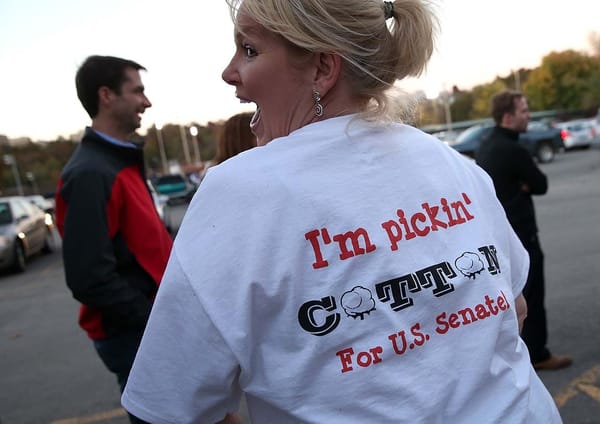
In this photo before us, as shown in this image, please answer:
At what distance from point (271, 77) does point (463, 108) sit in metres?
85.0

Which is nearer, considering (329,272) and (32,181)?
(329,272)

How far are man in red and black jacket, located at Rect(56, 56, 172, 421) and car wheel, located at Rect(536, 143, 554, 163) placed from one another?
21.8m

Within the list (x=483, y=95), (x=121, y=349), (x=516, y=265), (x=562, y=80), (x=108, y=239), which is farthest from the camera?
(x=483, y=95)

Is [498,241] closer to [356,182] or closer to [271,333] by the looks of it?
[356,182]

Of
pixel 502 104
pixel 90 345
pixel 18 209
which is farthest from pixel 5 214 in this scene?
pixel 502 104

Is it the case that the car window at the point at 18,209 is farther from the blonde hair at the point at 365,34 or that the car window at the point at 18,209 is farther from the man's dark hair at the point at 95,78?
the blonde hair at the point at 365,34

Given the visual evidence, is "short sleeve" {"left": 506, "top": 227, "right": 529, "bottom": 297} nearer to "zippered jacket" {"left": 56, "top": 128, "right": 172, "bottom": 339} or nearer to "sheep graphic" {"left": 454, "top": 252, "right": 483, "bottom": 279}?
"sheep graphic" {"left": 454, "top": 252, "right": 483, "bottom": 279}

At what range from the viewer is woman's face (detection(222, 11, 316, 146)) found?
1108mm

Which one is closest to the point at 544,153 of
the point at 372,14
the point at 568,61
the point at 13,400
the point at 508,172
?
the point at 508,172

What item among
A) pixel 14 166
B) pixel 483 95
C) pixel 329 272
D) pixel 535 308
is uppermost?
pixel 329 272

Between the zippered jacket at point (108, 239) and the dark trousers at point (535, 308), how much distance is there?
2.58m

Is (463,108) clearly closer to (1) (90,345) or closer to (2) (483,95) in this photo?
(2) (483,95)

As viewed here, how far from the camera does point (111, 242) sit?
2186 mm

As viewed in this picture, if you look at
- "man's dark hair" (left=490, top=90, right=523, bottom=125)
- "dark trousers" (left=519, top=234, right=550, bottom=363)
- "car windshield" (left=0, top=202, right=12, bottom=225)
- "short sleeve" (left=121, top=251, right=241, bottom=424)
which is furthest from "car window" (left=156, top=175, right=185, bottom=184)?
"short sleeve" (left=121, top=251, right=241, bottom=424)
